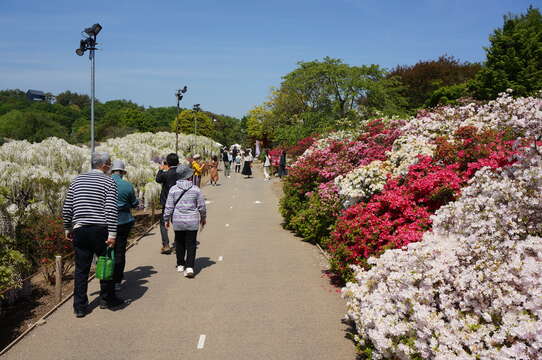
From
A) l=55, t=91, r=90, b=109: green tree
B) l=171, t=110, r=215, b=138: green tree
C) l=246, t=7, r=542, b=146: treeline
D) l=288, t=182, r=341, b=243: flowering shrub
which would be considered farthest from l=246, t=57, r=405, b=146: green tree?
l=55, t=91, r=90, b=109: green tree

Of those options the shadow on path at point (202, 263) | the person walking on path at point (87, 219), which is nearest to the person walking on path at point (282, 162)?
the shadow on path at point (202, 263)

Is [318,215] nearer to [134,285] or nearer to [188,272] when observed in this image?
[188,272]

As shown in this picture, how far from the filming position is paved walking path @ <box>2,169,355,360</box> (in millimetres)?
4973

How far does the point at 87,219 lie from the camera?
5.74 metres

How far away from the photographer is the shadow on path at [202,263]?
8.39 metres

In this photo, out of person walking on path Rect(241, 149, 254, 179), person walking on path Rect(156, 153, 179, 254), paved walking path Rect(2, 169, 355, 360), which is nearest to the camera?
paved walking path Rect(2, 169, 355, 360)

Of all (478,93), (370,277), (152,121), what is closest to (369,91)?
(478,93)

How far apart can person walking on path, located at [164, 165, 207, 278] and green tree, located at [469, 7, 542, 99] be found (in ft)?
104

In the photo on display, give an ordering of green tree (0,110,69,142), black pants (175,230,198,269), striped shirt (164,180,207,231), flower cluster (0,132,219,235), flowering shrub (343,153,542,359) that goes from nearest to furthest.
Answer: flowering shrub (343,153,542,359), striped shirt (164,180,207,231), black pants (175,230,198,269), flower cluster (0,132,219,235), green tree (0,110,69,142)

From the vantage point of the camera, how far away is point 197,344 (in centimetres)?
515

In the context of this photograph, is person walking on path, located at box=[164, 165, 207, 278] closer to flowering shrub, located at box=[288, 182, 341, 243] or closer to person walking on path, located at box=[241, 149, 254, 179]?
flowering shrub, located at box=[288, 182, 341, 243]

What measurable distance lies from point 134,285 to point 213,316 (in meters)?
2.09

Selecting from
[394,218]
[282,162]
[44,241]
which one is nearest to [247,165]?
[282,162]

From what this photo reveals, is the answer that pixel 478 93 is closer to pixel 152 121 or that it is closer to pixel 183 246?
pixel 183 246
